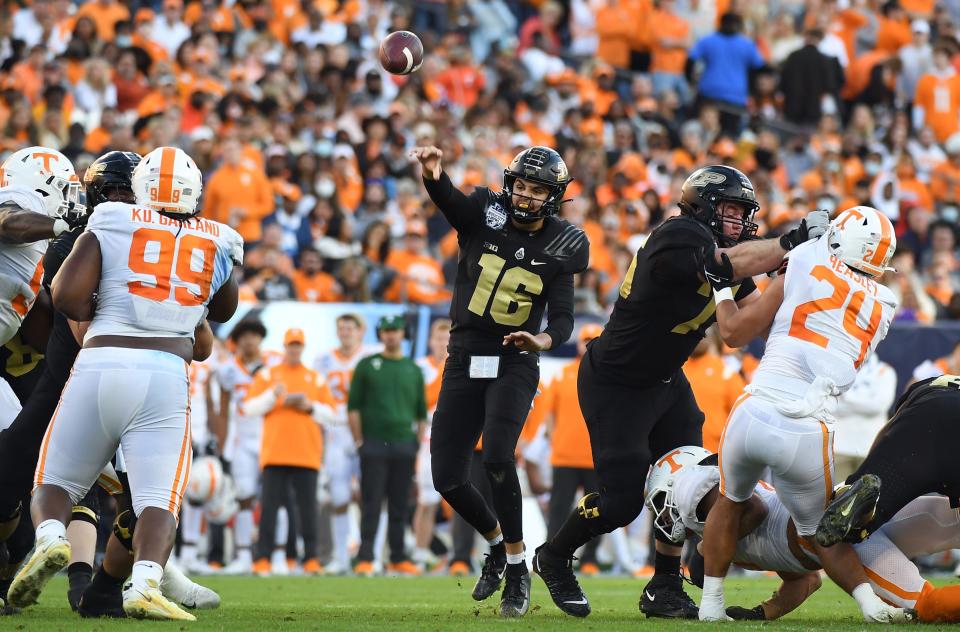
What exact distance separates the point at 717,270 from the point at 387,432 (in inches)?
232

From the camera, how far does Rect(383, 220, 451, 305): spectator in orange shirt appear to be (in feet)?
46.4

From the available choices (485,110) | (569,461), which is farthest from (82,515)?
(485,110)

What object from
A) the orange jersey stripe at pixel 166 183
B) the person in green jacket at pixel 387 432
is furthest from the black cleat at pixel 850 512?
the person in green jacket at pixel 387 432

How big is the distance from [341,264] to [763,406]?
801cm

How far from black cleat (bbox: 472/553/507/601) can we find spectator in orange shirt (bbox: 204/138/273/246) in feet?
25.2

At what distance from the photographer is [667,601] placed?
741 cm

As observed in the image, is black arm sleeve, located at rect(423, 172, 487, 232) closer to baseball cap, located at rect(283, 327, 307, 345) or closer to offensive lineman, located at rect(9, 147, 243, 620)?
offensive lineman, located at rect(9, 147, 243, 620)

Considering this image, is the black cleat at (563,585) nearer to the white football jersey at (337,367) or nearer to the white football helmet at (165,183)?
the white football helmet at (165,183)

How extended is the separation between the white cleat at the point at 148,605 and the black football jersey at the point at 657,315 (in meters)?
2.49

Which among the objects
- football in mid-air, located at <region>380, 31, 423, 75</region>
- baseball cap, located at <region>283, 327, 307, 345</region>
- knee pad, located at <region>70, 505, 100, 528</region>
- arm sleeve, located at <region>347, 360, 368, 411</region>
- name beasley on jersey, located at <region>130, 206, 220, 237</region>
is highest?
football in mid-air, located at <region>380, 31, 423, 75</region>

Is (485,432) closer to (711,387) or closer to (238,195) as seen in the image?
(711,387)

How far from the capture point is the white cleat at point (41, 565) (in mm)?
6129

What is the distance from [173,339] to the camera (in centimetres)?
654

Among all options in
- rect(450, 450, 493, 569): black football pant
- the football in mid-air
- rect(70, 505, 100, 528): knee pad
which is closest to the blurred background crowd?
rect(450, 450, 493, 569): black football pant
